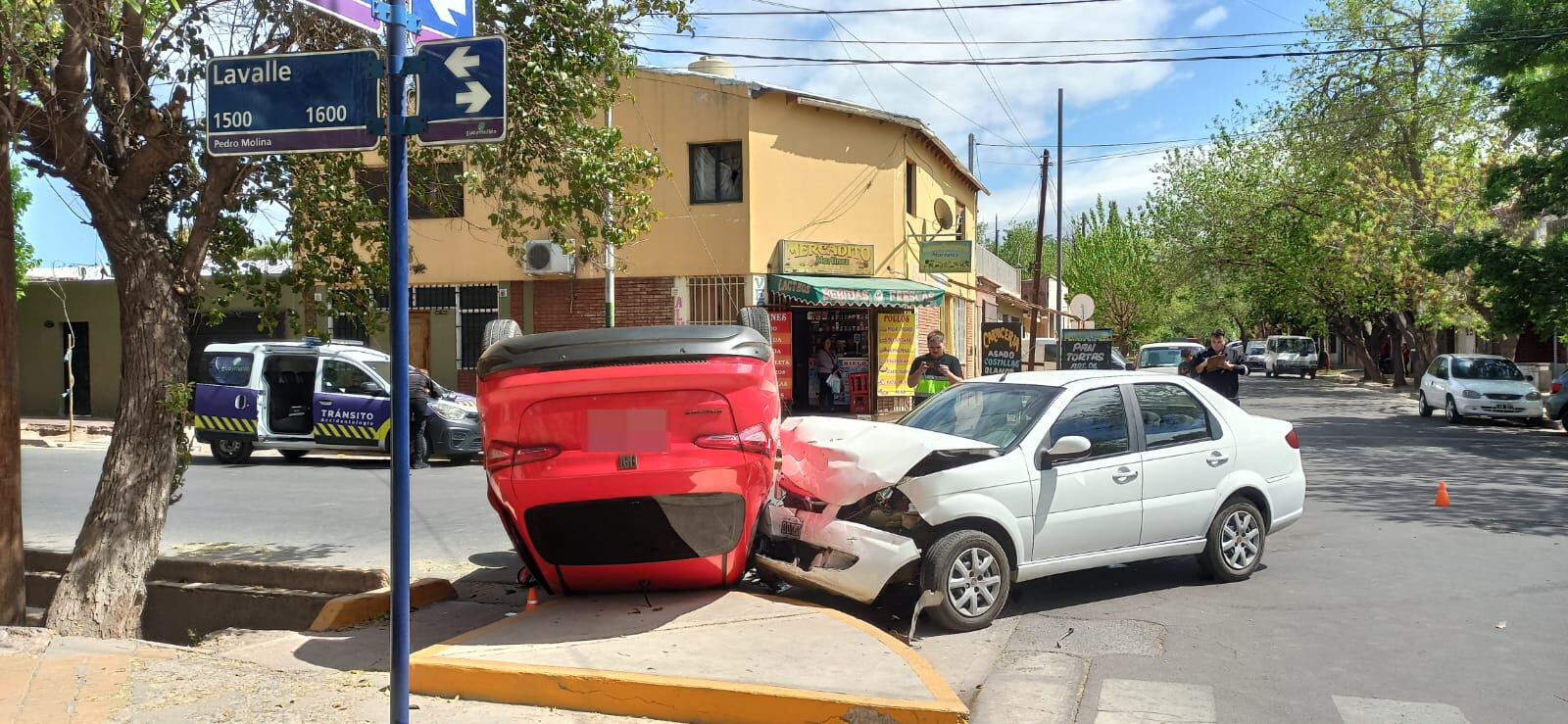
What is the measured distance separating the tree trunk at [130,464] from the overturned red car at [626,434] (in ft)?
8.57

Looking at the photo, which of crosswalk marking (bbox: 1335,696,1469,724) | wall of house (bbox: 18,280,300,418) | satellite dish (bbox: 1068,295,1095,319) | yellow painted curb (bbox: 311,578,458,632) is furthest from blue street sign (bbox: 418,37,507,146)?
wall of house (bbox: 18,280,300,418)

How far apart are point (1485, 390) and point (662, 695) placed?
75.5 ft

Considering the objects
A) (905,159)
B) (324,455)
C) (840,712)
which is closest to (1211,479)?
(840,712)

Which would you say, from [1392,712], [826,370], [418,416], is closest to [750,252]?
[826,370]

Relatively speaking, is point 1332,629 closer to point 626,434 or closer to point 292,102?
point 626,434

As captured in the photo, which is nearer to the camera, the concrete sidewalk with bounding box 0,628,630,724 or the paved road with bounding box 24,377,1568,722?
the concrete sidewalk with bounding box 0,628,630,724

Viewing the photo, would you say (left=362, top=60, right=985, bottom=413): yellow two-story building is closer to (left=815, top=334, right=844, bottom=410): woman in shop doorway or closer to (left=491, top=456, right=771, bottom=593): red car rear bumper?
(left=815, top=334, right=844, bottom=410): woman in shop doorway

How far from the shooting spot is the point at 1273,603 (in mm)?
6770

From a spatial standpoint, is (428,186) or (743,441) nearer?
(743,441)

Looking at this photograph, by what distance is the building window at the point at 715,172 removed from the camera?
20578 millimetres

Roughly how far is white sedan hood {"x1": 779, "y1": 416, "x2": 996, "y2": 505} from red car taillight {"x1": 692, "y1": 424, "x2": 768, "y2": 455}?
0.95 metres

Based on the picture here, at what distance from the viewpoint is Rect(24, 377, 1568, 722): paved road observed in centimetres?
502

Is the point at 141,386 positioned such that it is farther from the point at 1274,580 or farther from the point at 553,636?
the point at 1274,580

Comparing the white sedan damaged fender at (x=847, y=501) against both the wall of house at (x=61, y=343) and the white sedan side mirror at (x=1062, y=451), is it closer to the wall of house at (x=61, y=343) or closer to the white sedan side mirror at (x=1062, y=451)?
the white sedan side mirror at (x=1062, y=451)
